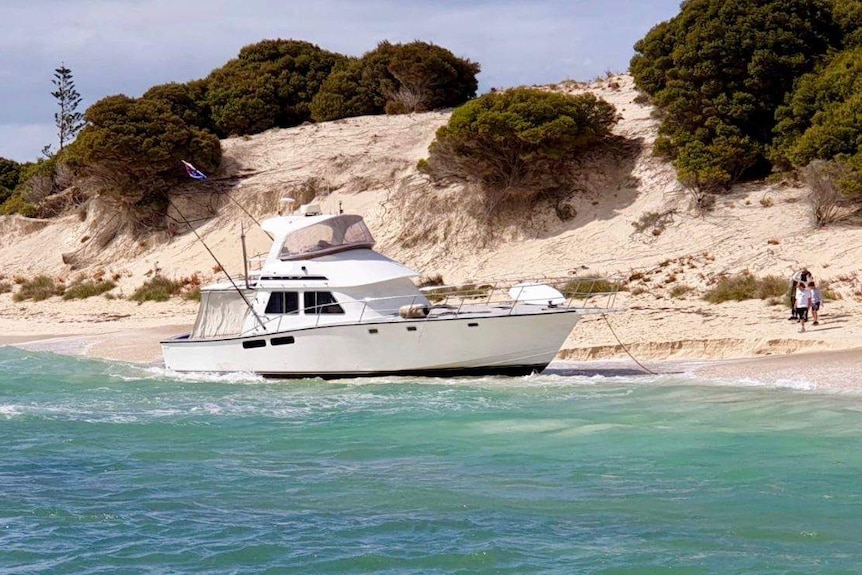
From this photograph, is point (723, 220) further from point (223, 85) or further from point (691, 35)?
point (223, 85)

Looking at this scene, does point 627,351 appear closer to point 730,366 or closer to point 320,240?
point 730,366

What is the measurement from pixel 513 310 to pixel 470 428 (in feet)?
14.4

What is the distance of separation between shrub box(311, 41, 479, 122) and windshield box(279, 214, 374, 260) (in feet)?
77.9

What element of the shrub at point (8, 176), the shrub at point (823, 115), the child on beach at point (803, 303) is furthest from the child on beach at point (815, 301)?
the shrub at point (8, 176)

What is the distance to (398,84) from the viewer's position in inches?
1810

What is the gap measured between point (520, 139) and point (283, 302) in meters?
13.9

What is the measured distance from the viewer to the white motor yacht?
19688mm

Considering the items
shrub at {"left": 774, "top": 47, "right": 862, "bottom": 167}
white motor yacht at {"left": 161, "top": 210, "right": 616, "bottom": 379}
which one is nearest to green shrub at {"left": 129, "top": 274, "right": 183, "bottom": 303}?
white motor yacht at {"left": 161, "top": 210, "right": 616, "bottom": 379}

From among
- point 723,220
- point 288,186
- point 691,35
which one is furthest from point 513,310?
point 288,186

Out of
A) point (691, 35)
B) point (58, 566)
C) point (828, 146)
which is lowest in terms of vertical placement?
point (58, 566)

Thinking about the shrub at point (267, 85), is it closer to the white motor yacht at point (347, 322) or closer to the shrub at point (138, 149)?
the shrub at point (138, 149)

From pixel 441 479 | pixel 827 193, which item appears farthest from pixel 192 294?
pixel 441 479

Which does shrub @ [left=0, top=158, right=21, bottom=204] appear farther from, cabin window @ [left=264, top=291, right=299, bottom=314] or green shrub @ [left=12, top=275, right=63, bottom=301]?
cabin window @ [left=264, top=291, right=299, bottom=314]

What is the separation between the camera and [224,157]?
43281 millimetres
